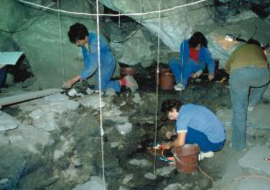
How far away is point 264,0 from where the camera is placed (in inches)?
449

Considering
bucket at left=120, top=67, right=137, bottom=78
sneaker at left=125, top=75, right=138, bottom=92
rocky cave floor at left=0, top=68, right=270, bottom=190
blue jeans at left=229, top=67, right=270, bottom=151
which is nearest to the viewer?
rocky cave floor at left=0, top=68, right=270, bottom=190

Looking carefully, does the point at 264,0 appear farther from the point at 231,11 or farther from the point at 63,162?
the point at 63,162

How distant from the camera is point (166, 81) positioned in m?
8.12

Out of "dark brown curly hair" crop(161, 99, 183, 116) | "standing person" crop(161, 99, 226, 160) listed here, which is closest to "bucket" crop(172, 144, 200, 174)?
"standing person" crop(161, 99, 226, 160)

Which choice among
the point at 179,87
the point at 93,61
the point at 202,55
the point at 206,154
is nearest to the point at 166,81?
the point at 179,87

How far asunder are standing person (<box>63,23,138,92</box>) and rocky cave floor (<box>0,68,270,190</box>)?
0.62 meters

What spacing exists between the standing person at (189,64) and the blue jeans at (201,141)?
9.31 ft

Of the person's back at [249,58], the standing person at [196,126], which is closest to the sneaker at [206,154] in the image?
the standing person at [196,126]

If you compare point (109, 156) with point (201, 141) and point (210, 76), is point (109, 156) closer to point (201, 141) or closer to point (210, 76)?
point (201, 141)

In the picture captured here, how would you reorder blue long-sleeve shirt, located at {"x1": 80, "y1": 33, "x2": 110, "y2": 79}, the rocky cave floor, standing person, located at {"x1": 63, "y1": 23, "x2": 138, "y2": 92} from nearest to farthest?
the rocky cave floor
standing person, located at {"x1": 63, "y1": 23, "x2": 138, "y2": 92}
blue long-sleeve shirt, located at {"x1": 80, "y1": 33, "x2": 110, "y2": 79}

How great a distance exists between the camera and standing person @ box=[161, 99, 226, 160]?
191 inches

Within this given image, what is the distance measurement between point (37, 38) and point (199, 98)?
15.7 feet

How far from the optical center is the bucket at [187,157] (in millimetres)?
4996

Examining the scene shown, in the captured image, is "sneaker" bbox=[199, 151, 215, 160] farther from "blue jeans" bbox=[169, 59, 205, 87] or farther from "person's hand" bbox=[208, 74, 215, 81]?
"person's hand" bbox=[208, 74, 215, 81]
